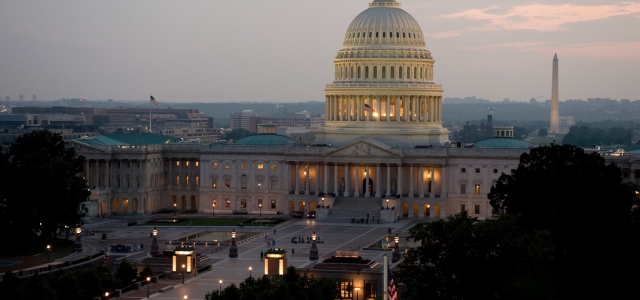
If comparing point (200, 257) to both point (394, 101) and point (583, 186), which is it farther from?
point (394, 101)

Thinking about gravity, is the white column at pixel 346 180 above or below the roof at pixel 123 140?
below

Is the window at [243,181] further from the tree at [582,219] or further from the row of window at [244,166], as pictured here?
the tree at [582,219]

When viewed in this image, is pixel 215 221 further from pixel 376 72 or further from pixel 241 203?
pixel 376 72

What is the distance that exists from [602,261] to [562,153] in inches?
515

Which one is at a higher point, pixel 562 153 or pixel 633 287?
pixel 562 153

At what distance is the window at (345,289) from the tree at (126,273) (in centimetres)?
1738

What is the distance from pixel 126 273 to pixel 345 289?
18.4 meters

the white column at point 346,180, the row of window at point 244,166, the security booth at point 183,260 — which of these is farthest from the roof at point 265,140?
the security booth at point 183,260

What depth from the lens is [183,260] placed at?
120 meters

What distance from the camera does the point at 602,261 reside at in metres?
115

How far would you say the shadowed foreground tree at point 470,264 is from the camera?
94.8 meters

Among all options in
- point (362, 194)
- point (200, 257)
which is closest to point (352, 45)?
point (362, 194)

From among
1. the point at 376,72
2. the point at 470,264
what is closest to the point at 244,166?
the point at 376,72

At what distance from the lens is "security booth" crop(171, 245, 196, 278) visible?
11950cm
